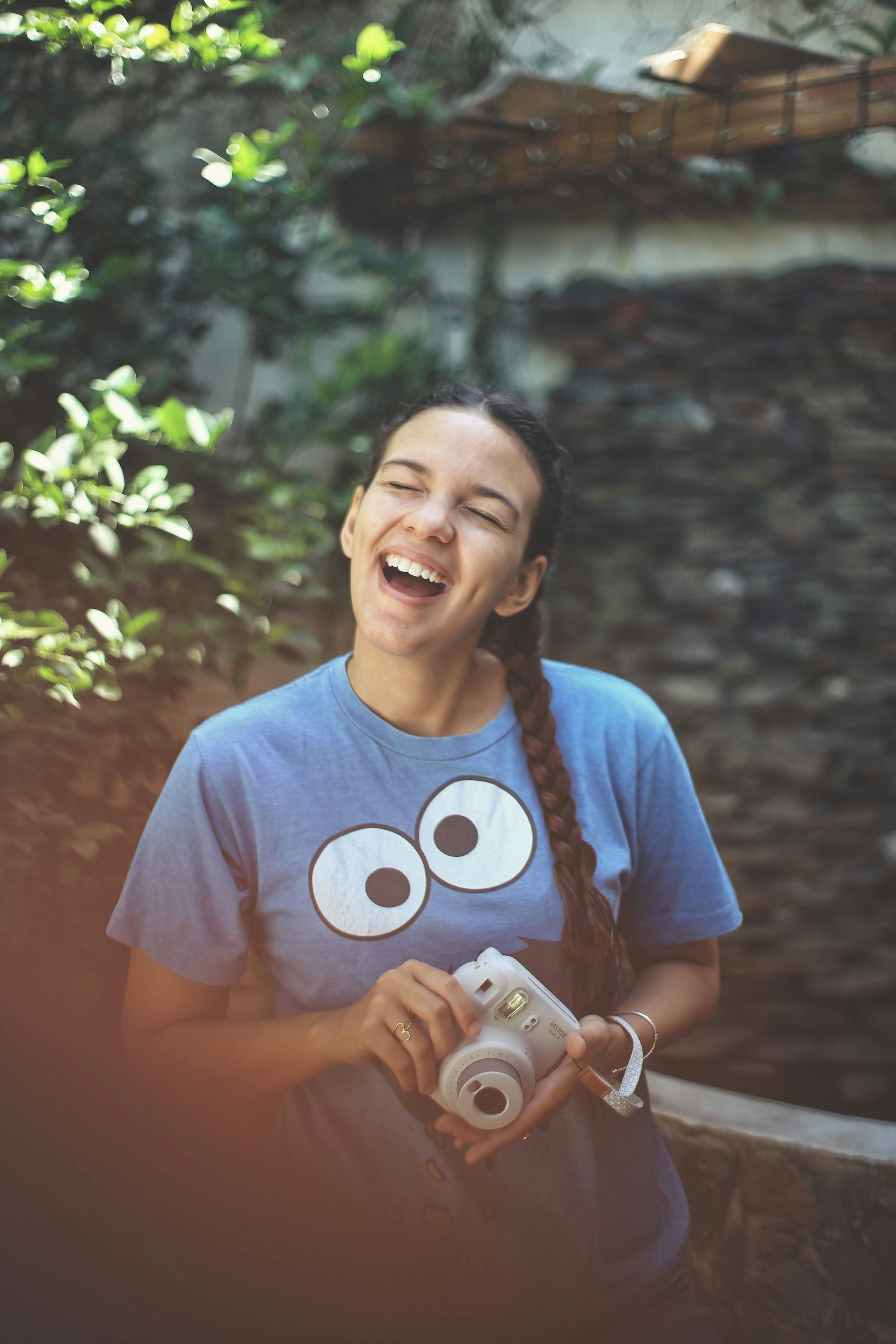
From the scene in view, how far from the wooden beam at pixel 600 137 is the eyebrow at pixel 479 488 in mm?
1945

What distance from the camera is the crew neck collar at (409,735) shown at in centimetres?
115

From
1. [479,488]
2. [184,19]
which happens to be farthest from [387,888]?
[184,19]

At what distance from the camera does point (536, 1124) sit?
3.37ft

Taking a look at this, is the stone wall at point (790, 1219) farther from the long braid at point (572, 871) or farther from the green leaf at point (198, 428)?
the green leaf at point (198, 428)

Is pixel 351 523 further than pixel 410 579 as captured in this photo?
Yes

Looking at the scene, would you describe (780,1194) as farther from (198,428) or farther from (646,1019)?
(198,428)

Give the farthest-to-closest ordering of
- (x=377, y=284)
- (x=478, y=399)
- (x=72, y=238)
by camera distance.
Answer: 1. (x=377, y=284)
2. (x=72, y=238)
3. (x=478, y=399)

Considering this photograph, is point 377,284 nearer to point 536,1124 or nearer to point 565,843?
point 565,843

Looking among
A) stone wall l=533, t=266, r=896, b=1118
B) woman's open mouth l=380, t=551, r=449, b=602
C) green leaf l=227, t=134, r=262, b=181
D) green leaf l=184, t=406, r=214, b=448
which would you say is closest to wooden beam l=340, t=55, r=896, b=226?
stone wall l=533, t=266, r=896, b=1118

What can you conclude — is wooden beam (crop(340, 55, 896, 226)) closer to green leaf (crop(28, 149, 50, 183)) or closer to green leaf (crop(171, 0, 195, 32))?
green leaf (crop(171, 0, 195, 32))

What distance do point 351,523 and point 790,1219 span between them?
132 centimetres

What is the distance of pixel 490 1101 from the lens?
981 millimetres

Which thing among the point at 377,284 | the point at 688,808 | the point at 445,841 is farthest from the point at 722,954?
the point at 377,284

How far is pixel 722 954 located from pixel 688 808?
2.03 m
